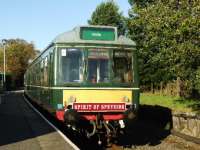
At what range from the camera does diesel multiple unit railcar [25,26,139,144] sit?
14438 millimetres

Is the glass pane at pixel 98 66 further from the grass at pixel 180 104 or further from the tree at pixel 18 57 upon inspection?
the tree at pixel 18 57

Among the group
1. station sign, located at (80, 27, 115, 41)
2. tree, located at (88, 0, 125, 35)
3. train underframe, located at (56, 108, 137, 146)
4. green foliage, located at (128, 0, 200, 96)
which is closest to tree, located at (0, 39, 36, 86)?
tree, located at (88, 0, 125, 35)

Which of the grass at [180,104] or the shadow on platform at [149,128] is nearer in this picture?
the shadow on platform at [149,128]

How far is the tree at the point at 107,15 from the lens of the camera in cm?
6128

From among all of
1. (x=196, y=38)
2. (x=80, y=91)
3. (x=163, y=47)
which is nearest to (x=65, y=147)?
(x=80, y=91)

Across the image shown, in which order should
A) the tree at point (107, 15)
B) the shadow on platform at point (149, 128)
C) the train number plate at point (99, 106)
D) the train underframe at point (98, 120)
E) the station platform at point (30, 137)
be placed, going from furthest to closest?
1. the tree at point (107, 15)
2. the shadow on platform at point (149, 128)
3. the train number plate at point (99, 106)
4. the train underframe at point (98, 120)
5. the station platform at point (30, 137)

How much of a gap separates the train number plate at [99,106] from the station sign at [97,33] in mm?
1885

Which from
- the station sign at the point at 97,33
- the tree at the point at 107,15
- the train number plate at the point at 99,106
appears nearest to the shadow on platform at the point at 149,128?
the train number plate at the point at 99,106

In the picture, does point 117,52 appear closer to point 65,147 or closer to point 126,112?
point 126,112

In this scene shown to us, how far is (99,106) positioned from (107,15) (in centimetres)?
4764

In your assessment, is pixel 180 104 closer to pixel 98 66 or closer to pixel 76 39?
pixel 98 66

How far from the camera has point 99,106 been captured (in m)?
14.5

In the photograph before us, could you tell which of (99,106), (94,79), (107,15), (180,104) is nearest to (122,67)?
(94,79)

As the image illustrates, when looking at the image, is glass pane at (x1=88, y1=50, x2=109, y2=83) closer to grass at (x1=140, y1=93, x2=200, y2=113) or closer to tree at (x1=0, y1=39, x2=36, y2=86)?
grass at (x1=140, y1=93, x2=200, y2=113)
